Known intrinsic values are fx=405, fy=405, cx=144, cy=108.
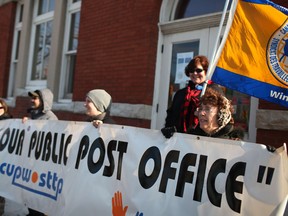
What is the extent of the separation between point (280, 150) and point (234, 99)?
2757mm

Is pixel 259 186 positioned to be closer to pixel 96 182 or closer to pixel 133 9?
pixel 96 182

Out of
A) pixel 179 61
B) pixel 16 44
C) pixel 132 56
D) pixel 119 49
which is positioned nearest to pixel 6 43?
pixel 16 44

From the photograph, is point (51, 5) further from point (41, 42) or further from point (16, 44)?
point (16, 44)

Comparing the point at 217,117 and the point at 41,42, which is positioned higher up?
the point at 41,42

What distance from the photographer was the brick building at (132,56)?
5109 millimetres

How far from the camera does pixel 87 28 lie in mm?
7664

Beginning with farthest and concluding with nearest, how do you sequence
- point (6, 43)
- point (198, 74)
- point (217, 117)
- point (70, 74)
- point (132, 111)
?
point (6, 43) < point (70, 74) < point (132, 111) < point (198, 74) < point (217, 117)

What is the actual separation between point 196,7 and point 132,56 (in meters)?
1.26

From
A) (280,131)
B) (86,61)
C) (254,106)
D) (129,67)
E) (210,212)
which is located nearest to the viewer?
(210,212)

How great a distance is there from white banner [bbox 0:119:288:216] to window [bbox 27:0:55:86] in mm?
4932

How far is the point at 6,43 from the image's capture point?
36.8 ft

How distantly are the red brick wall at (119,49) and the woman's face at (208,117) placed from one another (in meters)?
3.16

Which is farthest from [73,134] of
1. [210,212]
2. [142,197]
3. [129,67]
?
[129,67]

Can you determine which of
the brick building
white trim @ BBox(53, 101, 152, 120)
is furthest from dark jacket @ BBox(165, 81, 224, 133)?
white trim @ BBox(53, 101, 152, 120)
